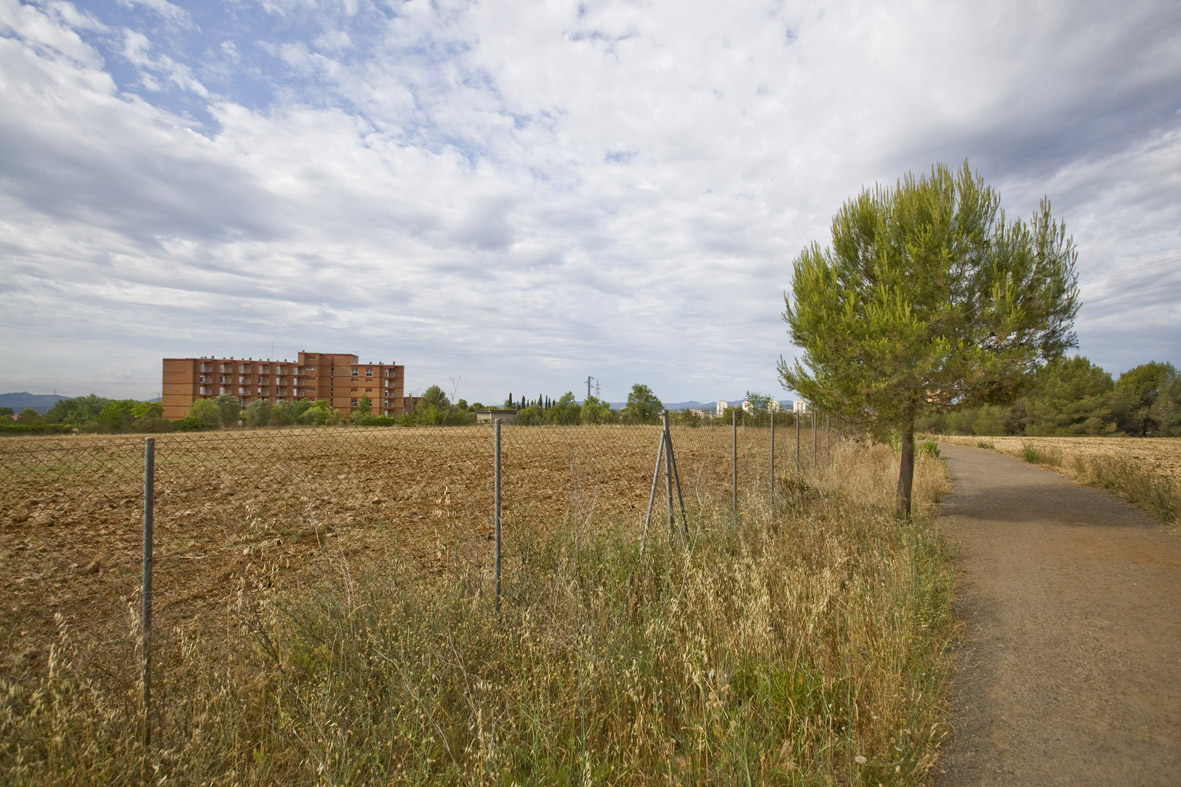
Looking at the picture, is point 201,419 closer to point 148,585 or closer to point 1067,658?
point 148,585

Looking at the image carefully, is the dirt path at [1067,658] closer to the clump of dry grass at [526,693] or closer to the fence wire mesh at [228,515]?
the clump of dry grass at [526,693]

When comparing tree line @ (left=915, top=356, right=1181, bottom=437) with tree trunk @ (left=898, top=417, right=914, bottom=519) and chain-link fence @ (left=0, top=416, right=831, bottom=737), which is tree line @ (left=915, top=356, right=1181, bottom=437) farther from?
chain-link fence @ (left=0, top=416, right=831, bottom=737)

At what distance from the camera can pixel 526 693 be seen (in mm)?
3498

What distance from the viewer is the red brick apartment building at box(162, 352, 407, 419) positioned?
105250 mm

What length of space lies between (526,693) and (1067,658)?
435cm

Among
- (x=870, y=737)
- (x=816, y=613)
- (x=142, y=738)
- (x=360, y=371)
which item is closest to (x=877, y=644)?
(x=816, y=613)

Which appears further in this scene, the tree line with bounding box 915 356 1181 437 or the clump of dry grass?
the tree line with bounding box 915 356 1181 437

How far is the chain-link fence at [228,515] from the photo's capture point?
174 inches

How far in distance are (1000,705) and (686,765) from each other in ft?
7.99

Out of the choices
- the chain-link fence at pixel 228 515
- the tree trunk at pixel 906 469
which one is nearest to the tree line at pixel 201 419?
the chain-link fence at pixel 228 515

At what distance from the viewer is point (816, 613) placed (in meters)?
4.25

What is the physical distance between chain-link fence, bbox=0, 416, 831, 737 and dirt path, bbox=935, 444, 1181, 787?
321 centimetres

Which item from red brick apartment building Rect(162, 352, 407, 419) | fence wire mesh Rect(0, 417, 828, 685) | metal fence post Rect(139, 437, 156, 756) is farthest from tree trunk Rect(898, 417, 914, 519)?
red brick apartment building Rect(162, 352, 407, 419)

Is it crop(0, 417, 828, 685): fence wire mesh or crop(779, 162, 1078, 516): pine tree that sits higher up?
crop(779, 162, 1078, 516): pine tree
